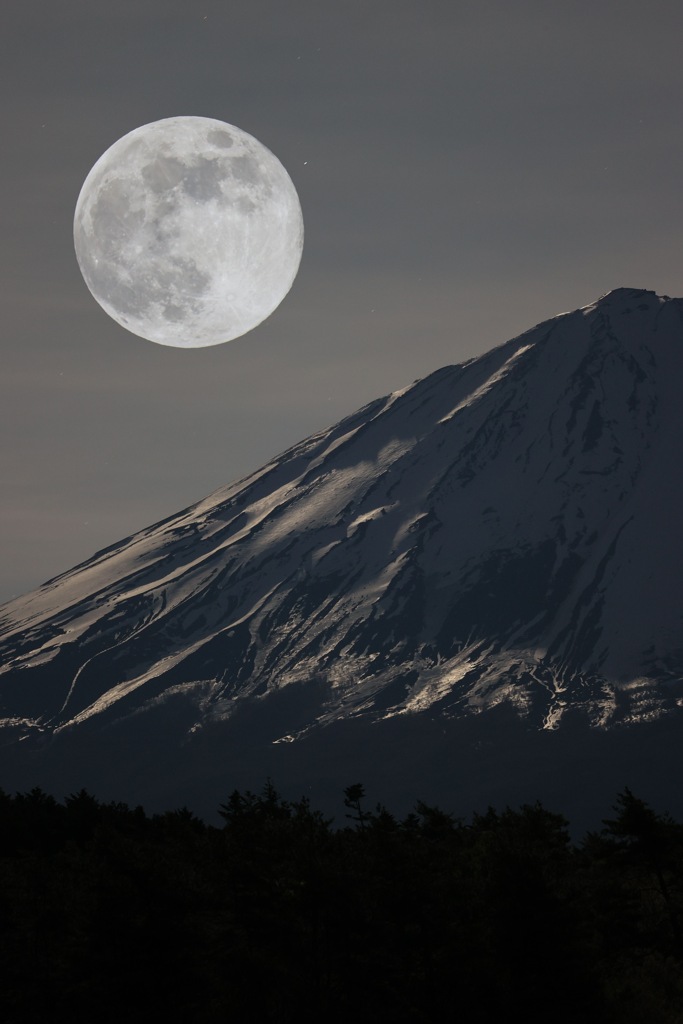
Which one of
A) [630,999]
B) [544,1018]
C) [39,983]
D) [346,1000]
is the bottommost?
[630,999]

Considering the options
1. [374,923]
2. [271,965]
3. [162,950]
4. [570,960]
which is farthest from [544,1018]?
[162,950]

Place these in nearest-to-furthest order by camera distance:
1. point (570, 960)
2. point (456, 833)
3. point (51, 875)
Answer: point (570, 960)
point (51, 875)
point (456, 833)

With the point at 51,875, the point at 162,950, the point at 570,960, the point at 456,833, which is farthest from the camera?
the point at 456,833

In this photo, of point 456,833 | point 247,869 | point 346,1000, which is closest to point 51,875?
point 247,869

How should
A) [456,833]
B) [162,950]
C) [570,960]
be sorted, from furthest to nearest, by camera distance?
[456,833], [570,960], [162,950]

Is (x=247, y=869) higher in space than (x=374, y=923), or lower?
higher

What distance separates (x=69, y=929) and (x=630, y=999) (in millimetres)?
19038

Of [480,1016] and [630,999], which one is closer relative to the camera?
[480,1016]

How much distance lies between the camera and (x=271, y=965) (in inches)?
1522

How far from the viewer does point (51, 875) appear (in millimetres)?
42812

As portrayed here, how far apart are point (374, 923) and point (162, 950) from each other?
6.60 m

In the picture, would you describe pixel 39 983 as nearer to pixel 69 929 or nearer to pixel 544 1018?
pixel 69 929

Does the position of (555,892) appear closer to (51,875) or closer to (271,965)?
(271,965)

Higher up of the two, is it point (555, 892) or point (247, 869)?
point (247, 869)
